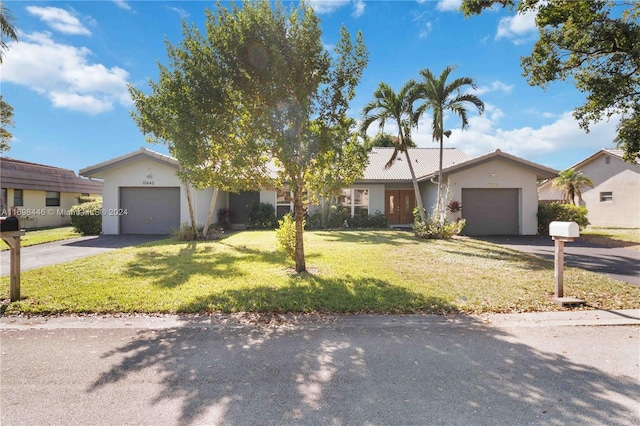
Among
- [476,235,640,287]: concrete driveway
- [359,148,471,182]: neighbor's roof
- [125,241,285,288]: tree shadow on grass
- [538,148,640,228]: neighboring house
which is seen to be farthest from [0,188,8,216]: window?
[538,148,640,228]: neighboring house

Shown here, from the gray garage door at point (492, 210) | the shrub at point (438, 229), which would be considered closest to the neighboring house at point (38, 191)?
the shrub at point (438, 229)

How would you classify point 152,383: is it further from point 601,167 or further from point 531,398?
point 601,167

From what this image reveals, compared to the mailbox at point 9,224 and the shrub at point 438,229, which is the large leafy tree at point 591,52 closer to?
the shrub at point 438,229

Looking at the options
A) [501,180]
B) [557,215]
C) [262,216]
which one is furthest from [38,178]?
[557,215]

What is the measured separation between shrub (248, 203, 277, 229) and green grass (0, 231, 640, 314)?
855 cm

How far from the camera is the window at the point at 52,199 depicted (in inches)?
914

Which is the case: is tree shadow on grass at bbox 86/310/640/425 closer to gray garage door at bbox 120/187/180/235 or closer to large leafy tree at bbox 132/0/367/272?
A: large leafy tree at bbox 132/0/367/272

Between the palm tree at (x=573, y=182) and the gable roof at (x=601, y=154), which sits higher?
the gable roof at (x=601, y=154)

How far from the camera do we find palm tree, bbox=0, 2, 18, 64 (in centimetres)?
1684

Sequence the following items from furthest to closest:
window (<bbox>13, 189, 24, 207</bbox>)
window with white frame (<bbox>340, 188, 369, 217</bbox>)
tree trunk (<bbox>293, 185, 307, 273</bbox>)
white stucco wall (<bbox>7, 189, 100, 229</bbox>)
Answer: white stucco wall (<bbox>7, 189, 100, 229</bbox>)
window (<bbox>13, 189, 24, 207</bbox>)
window with white frame (<bbox>340, 188, 369, 217</bbox>)
tree trunk (<bbox>293, 185, 307, 273</bbox>)

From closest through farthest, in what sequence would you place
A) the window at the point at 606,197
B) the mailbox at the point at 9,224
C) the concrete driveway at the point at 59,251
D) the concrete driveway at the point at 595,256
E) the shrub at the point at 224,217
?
the mailbox at the point at 9,224
the concrete driveway at the point at 595,256
the concrete driveway at the point at 59,251
the shrub at the point at 224,217
the window at the point at 606,197

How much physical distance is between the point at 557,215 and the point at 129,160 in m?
21.6

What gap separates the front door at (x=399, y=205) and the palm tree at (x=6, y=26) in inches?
901

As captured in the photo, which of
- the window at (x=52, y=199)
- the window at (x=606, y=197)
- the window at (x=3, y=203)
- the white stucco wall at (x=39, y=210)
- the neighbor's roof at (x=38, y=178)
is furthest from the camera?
the window at (x=606, y=197)
